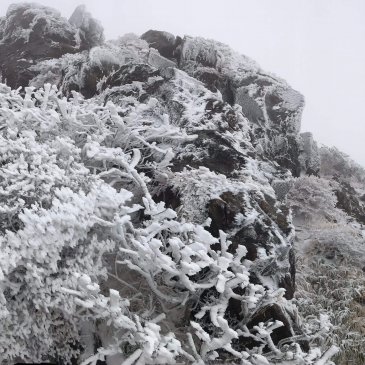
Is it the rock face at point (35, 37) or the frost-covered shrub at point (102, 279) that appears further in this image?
the rock face at point (35, 37)

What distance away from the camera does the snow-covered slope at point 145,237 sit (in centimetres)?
471

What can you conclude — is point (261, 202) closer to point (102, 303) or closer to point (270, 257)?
point (270, 257)

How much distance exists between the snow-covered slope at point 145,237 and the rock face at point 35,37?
3956 millimetres

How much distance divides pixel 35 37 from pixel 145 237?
1360 cm

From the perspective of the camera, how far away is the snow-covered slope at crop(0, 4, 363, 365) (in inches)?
185

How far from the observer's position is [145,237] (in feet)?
16.9

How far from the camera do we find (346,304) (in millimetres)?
9047

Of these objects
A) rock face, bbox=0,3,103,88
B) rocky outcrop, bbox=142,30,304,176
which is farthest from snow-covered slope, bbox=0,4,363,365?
rocky outcrop, bbox=142,30,304,176

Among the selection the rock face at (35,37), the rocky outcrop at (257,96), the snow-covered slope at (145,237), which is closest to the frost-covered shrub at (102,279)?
the snow-covered slope at (145,237)

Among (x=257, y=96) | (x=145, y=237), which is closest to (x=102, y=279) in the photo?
(x=145, y=237)

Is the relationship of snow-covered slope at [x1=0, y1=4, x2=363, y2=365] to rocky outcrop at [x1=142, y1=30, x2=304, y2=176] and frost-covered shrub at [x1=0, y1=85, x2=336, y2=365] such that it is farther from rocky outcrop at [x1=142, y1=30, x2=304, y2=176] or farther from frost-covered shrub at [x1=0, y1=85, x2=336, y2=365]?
rocky outcrop at [x1=142, y1=30, x2=304, y2=176]

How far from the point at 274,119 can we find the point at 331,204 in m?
3.65

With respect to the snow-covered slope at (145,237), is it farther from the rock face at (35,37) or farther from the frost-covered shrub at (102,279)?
the rock face at (35,37)

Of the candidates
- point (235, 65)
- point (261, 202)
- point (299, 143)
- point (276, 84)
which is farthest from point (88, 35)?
point (261, 202)
